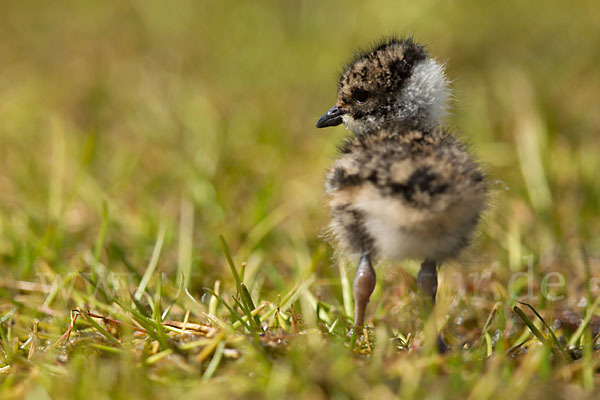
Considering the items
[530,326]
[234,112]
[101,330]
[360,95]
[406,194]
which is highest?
[360,95]

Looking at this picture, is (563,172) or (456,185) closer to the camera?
(456,185)

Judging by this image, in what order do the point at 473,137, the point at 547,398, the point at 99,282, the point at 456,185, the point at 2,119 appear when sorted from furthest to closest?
the point at 2,119 → the point at 473,137 → the point at 99,282 → the point at 456,185 → the point at 547,398

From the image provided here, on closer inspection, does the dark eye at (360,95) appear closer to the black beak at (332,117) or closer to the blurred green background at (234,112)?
the black beak at (332,117)

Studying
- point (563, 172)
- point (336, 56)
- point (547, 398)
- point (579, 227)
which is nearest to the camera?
point (547, 398)

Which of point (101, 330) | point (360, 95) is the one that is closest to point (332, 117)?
point (360, 95)

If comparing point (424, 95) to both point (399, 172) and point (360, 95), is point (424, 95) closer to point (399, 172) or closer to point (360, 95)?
point (360, 95)

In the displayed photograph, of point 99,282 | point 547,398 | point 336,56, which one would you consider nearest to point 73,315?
point 99,282

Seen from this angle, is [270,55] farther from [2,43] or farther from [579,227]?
[579,227]
